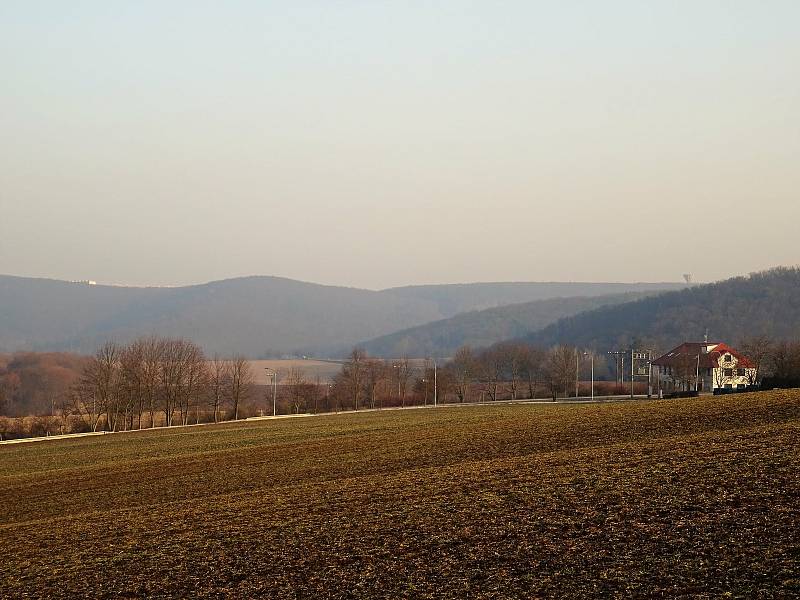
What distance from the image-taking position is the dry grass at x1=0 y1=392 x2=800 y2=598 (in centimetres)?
2031

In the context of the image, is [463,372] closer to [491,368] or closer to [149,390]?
[491,368]

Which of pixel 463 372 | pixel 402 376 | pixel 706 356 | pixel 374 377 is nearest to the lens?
pixel 706 356

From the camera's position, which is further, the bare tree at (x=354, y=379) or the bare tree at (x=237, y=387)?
the bare tree at (x=354, y=379)

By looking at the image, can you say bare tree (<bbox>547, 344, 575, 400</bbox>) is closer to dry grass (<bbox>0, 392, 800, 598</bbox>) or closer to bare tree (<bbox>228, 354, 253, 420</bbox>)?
bare tree (<bbox>228, 354, 253, 420</bbox>)

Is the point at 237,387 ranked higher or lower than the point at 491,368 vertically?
lower

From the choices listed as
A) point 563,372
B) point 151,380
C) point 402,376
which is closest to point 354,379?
point 402,376

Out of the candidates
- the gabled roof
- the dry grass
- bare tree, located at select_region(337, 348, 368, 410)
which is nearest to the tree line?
bare tree, located at select_region(337, 348, 368, 410)

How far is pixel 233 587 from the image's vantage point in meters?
22.2

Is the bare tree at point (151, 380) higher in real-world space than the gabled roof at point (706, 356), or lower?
lower

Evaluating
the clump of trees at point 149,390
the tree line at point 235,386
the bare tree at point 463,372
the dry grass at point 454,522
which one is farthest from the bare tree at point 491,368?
the dry grass at point 454,522

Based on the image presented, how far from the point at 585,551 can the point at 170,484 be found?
26721mm

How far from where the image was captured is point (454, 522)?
26.4 meters

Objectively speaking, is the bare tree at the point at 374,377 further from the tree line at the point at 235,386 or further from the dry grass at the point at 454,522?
the dry grass at the point at 454,522

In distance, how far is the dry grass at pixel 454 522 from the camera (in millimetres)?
20312
